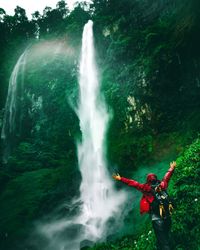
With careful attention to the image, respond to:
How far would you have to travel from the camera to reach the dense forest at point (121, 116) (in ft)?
36.4

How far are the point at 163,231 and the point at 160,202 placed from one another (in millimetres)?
662

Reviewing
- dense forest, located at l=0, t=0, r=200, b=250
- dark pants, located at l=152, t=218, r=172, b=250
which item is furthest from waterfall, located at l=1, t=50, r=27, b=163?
dark pants, located at l=152, t=218, r=172, b=250

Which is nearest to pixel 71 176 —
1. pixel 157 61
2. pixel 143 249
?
pixel 157 61

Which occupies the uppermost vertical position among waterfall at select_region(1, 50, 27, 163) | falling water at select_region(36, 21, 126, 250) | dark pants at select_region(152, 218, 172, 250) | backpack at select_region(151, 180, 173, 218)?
waterfall at select_region(1, 50, 27, 163)

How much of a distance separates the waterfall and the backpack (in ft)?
74.3

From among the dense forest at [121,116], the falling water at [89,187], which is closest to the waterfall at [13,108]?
the dense forest at [121,116]

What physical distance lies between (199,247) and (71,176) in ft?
45.7

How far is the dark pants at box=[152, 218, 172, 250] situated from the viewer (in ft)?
18.5

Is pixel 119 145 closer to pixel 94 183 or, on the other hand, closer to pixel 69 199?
pixel 94 183

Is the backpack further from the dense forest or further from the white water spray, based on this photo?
the white water spray

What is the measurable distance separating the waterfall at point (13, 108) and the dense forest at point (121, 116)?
149mm

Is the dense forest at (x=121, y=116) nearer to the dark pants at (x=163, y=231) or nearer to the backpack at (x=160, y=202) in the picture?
the dark pants at (x=163, y=231)

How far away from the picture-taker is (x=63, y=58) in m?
29.2

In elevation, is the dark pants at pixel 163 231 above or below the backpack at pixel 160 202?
below
